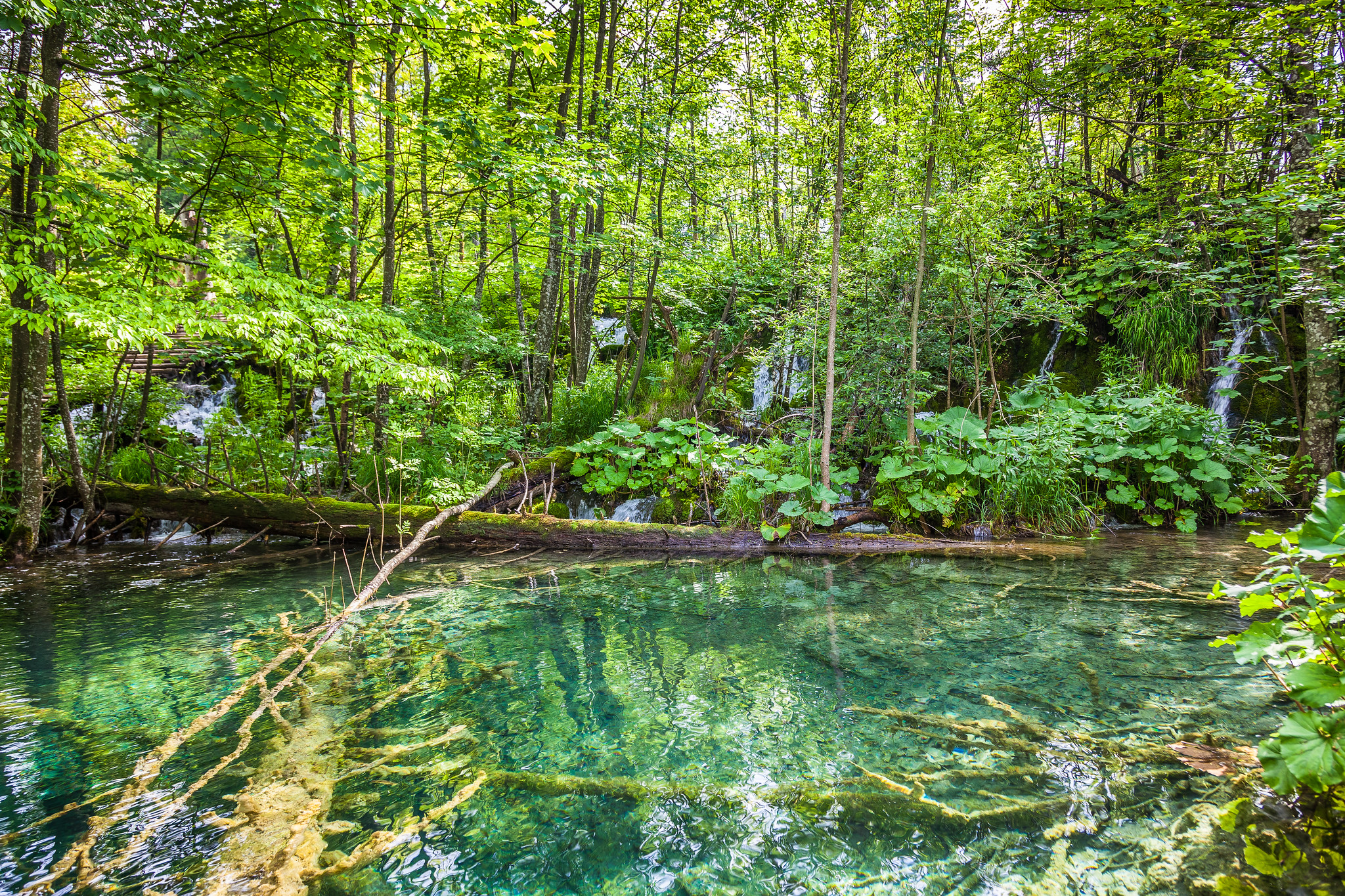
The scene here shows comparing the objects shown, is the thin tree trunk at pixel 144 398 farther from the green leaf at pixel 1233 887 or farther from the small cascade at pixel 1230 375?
the small cascade at pixel 1230 375

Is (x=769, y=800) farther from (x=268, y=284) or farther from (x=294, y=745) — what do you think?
(x=268, y=284)

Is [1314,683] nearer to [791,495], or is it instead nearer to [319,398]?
[791,495]

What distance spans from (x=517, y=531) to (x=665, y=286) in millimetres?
5762

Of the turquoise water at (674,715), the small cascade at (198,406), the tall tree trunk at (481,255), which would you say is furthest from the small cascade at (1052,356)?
the small cascade at (198,406)

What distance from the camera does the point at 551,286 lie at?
9438 mm

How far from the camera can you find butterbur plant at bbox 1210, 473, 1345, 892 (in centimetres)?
150

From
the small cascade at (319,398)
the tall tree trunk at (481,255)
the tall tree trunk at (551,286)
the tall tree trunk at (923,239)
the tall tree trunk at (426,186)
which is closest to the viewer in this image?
the tall tree trunk at (923,239)

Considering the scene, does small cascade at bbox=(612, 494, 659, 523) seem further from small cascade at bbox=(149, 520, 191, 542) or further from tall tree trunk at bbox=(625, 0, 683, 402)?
small cascade at bbox=(149, 520, 191, 542)

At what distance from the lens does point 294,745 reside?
2666 millimetres

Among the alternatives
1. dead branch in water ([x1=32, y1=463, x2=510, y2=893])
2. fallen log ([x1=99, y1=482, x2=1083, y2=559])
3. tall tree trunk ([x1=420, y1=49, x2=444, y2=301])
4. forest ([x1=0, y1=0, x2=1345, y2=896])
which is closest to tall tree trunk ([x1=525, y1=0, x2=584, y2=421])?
forest ([x1=0, y1=0, x2=1345, y2=896])

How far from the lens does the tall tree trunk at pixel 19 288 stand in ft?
17.0

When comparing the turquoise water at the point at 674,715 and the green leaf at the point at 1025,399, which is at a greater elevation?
the green leaf at the point at 1025,399

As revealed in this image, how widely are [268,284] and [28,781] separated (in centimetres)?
444

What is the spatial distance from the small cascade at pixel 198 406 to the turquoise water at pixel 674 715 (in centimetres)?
614
